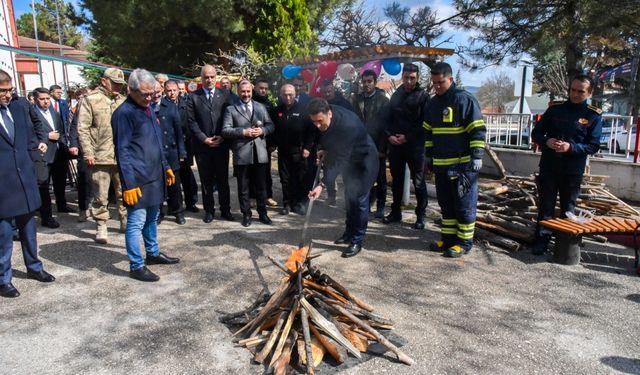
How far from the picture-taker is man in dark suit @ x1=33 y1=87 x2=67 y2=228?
19.7 ft

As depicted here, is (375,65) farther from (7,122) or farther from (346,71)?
(7,122)

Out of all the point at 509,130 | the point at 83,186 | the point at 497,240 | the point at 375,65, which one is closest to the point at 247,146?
the point at 83,186

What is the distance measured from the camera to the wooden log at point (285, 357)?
2.73 metres

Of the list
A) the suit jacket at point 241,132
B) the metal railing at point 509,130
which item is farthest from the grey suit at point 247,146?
the metal railing at point 509,130

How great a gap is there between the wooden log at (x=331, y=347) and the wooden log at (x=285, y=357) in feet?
0.44

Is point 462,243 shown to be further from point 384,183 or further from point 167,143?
point 167,143

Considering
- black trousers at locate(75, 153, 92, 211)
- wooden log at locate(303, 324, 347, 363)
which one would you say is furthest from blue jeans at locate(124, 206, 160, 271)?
black trousers at locate(75, 153, 92, 211)

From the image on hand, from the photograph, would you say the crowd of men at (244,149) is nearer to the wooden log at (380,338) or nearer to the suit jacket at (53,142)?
the suit jacket at (53,142)

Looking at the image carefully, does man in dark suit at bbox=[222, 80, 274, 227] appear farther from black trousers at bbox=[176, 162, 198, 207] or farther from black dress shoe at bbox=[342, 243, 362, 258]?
black dress shoe at bbox=[342, 243, 362, 258]

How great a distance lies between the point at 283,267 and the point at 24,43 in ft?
133

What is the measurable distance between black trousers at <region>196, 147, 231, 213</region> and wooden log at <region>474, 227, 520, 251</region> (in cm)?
344

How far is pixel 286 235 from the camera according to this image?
19.0ft

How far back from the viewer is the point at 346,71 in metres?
9.15

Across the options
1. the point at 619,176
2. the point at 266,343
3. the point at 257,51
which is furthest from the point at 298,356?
the point at 257,51
